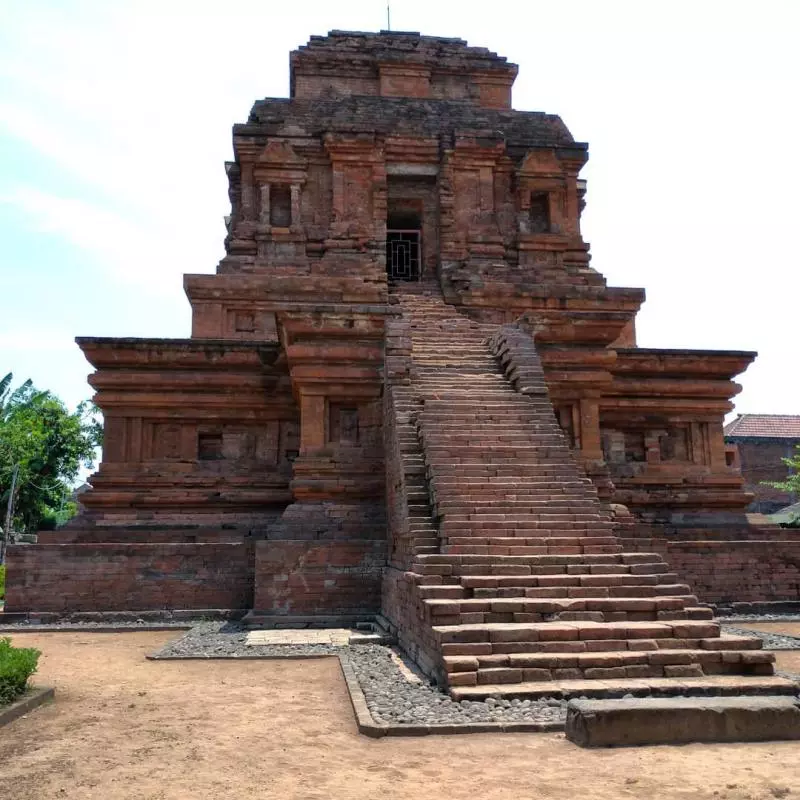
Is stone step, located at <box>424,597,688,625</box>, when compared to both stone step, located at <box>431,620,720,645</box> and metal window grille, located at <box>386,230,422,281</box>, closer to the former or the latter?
stone step, located at <box>431,620,720,645</box>

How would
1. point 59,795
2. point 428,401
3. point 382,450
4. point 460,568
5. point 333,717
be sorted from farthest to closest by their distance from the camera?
point 382,450 < point 428,401 < point 460,568 < point 333,717 < point 59,795

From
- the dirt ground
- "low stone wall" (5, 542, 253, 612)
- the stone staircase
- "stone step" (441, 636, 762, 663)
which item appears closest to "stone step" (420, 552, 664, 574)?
the stone staircase

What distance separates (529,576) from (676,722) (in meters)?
2.67

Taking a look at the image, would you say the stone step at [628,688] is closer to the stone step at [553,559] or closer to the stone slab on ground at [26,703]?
the stone step at [553,559]

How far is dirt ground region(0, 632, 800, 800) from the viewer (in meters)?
4.48

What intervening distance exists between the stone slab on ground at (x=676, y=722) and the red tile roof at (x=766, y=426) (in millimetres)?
34775

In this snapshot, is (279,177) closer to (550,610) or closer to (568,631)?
(550,610)

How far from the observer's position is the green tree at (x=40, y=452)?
31.0 metres

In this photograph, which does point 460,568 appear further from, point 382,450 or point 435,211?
point 435,211

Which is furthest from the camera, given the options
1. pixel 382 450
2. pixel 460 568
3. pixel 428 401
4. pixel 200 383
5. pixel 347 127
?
pixel 347 127

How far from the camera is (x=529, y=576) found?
25.8ft

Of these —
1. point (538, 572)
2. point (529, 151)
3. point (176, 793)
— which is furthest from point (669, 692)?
point (529, 151)

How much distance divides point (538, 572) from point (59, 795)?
4832 millimetres

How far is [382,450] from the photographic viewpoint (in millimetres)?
12133
